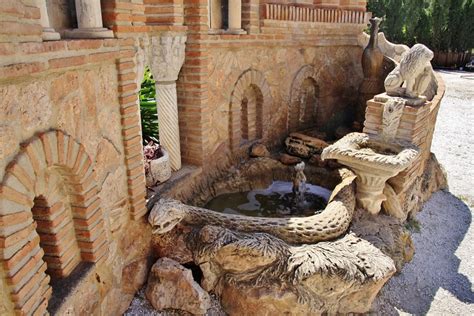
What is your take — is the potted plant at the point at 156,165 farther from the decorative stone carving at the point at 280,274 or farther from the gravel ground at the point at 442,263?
the gravel ground at the point at 442,263

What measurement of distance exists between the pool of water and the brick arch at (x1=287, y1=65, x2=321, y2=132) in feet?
5.94

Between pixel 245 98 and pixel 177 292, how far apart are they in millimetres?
3364

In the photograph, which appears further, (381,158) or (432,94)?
(432,94)

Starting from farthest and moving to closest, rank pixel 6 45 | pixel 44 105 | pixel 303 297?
pixel 303 297
pixel 44 105
pixel 6 45

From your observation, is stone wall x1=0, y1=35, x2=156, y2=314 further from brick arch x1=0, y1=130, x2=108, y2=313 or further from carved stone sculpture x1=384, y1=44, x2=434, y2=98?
carved stone sculpture x1=384, y1=44, x2=434, y2=98

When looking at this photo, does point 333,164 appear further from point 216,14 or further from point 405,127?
point 216,14

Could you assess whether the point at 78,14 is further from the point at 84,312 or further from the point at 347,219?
the point at 347,219

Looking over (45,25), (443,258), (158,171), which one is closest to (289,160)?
(158,171)

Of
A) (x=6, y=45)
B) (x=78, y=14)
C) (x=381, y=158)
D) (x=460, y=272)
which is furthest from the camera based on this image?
(x=460, y=272)

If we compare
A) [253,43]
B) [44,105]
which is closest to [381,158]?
[253,43]

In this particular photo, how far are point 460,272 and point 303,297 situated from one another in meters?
2.66

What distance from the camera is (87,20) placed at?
2.92m

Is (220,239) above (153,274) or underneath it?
above

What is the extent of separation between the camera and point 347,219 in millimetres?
4344
